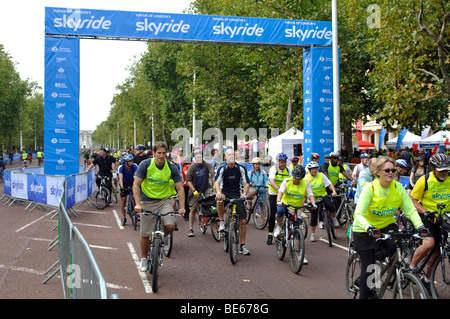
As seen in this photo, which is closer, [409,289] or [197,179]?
[409,289]

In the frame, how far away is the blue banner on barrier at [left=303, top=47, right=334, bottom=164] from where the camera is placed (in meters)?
16.9

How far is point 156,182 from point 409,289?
13.0ft

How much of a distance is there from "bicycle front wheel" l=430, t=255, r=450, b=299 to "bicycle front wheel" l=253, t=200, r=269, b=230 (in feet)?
20.2

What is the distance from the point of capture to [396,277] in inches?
174

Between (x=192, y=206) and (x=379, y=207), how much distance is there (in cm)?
638

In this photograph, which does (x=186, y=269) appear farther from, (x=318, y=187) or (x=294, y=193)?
(x=318, y=187)

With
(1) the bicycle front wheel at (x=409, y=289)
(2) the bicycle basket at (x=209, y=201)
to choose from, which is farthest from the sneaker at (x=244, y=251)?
(1) the bicycle front wheel at (x=409, y=289)

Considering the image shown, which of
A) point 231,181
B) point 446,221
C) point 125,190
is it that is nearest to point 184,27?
point 125,190

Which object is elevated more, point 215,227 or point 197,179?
point 197,179

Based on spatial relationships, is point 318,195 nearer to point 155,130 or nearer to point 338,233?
point 338,233

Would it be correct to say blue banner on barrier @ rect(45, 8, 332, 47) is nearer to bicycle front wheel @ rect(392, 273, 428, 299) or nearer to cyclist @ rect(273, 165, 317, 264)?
cyclist @ rect(273, 165, 317, 264)

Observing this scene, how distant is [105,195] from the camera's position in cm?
1577

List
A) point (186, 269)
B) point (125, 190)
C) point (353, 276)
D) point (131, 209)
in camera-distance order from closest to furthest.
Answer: point (353, 276) < point (186, 269) < point (125, 190) < point (131, 209)

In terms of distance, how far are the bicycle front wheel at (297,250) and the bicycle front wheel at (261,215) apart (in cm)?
417
